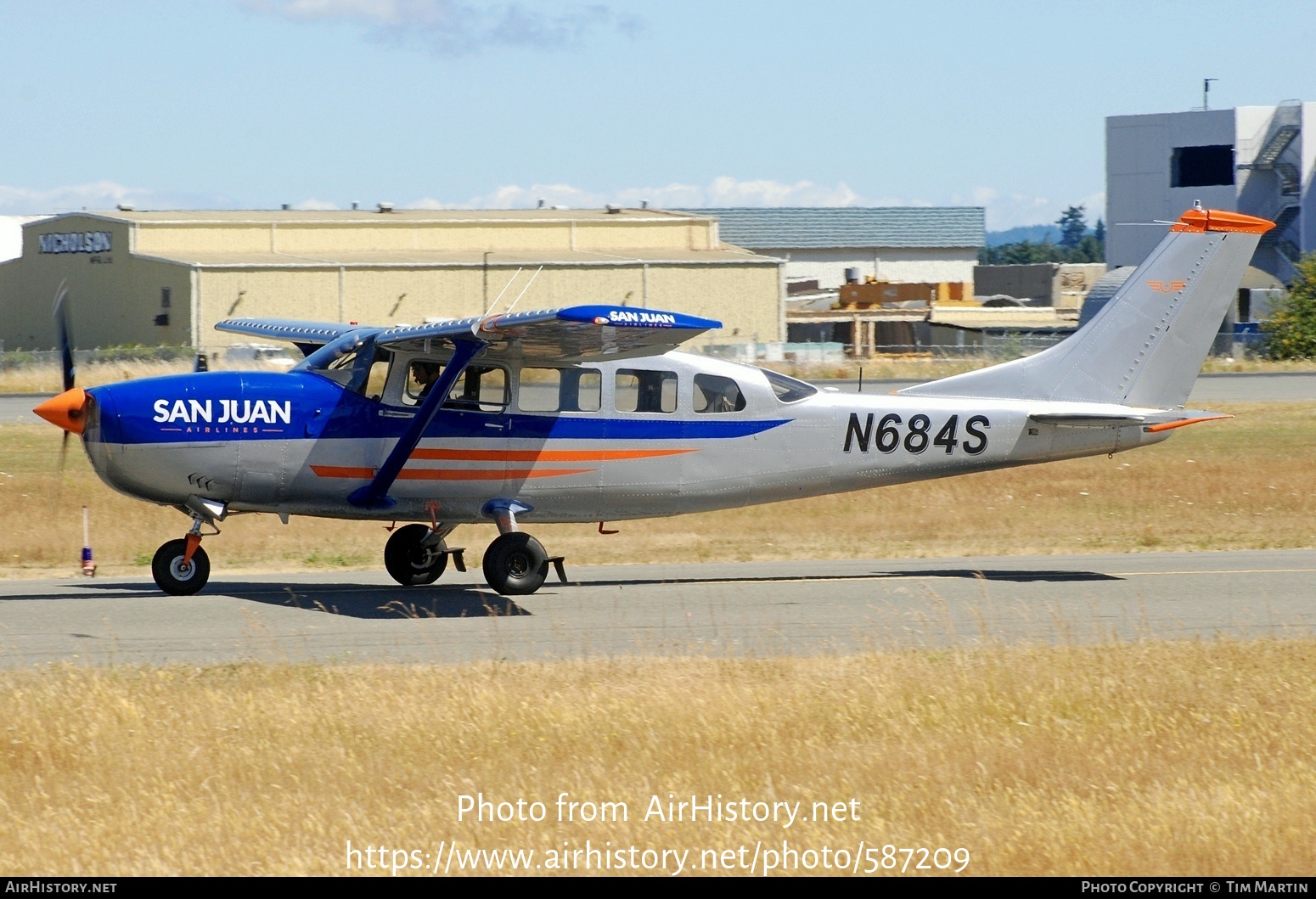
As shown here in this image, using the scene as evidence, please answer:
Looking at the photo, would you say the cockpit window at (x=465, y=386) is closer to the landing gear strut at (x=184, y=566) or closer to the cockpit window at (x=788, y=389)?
the landing gear strut at (x=184, y=566)

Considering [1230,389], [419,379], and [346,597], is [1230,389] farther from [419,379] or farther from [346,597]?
[346,597]

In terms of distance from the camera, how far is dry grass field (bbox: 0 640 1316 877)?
6.16 m

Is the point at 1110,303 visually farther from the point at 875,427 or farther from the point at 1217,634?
the point at 1217,634

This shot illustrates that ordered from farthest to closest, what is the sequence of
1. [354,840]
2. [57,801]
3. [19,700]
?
[19,700] → [57,801] → [354,840]

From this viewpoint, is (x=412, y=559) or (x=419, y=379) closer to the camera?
(x=419, y=379)

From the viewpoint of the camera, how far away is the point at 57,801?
6.79 meters

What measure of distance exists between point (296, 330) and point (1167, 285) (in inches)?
348

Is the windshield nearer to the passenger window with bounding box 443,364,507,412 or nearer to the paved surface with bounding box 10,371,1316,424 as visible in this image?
the passenger window with bounding box 443,364,507,412

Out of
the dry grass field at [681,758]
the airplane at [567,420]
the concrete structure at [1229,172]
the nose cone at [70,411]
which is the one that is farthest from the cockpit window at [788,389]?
the concrete structure at [1229,172]

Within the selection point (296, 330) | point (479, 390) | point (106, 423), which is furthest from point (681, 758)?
point (296, 330)

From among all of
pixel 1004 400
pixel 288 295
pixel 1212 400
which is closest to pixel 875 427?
pixel 1004 400

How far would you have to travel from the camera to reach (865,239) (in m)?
106

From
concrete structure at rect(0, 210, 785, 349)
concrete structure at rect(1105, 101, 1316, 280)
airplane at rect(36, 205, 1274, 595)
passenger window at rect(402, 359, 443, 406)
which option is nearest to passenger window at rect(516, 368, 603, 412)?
airplane at rect(36, 205, 1274, 595)
